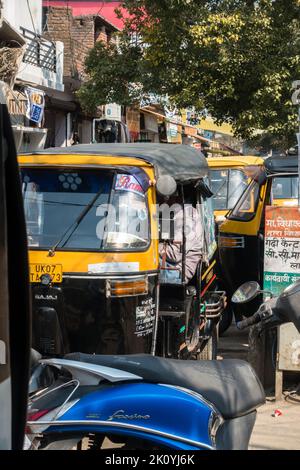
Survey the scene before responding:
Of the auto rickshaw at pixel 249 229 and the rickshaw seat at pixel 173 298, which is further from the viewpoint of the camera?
the auto rickshaw at pixel 249 229

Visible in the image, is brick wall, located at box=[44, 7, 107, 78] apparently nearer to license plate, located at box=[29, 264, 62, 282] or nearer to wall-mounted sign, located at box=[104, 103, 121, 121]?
wall-mounted sign, located at box=[104, 103, 121, 121]

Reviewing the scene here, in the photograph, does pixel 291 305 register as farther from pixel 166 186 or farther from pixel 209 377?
pixel 166 186

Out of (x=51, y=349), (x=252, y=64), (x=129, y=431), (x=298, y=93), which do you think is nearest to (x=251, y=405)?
(x=129, y=431)

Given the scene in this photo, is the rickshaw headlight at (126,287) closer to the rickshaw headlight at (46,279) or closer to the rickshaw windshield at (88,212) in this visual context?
the rickshaw windshield at (88,212)

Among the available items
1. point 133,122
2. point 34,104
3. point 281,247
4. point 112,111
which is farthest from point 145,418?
point 133,122

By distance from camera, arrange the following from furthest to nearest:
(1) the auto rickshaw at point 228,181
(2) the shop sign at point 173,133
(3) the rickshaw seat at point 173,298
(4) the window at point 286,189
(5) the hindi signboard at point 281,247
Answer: (2) the shop sign at point 173,133 → (1) the auto rickshaw at point 228,181 → (4) the window at point 286,189 → (5) the hindi signboard at point 281,247 → (3) the rickshaw seat at point 173,298

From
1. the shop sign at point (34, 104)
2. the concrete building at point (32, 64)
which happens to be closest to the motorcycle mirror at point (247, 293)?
the concrete building at point (32, 64)

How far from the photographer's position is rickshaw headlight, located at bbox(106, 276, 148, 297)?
212 inches

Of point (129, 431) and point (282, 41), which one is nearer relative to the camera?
point (129, 431)

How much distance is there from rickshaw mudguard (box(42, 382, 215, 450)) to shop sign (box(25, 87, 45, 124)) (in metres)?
10.6

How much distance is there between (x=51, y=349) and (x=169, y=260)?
159 centimetres

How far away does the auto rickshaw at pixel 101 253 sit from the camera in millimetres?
5391

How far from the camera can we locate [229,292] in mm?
8680

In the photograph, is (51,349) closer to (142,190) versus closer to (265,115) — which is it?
(142,190)
